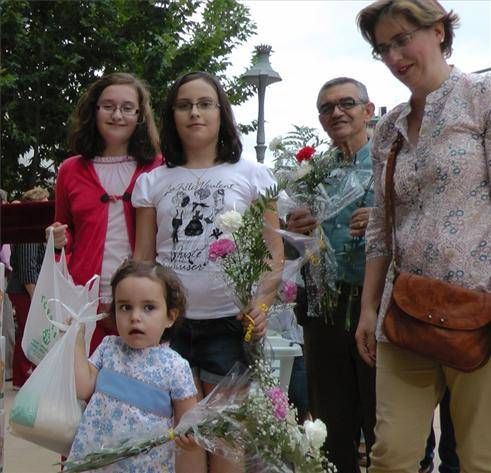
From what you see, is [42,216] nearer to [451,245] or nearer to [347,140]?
[347,140]

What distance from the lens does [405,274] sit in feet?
9.25

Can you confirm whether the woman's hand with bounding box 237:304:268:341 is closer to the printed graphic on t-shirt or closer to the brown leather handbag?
the printed graphic on t-shirt

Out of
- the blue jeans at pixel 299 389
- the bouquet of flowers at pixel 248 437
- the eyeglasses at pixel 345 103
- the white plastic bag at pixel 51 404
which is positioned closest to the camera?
the bouquet of flowers at pixel 248 437

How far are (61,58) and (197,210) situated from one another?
9.24 metres

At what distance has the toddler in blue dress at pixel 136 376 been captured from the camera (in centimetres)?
299

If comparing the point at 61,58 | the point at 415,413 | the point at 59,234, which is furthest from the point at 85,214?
the point at 61,58

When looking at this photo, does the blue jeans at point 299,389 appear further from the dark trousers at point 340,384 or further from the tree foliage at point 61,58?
the tree foliage at point 61,58

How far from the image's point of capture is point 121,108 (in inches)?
144

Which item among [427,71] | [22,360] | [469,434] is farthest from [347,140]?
[22,360]

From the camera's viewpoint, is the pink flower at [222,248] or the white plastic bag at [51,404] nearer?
the white plastic bag at [51,404]

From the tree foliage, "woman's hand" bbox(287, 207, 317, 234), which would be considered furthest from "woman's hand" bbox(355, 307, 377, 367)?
the tree foliage

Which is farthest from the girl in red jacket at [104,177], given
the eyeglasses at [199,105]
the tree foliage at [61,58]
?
the tree foliage at [61,58]

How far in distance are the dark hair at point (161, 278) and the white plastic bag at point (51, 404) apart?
0.30 meters

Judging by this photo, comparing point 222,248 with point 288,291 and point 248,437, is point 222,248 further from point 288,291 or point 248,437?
point 248,437
